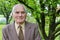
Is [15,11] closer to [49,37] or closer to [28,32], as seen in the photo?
[28,32]

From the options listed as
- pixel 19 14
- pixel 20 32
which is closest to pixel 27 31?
pixel 20 32

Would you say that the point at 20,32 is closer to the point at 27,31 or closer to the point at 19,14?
the point at 27,31

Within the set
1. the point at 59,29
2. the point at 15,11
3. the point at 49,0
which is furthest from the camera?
the point at 59,29

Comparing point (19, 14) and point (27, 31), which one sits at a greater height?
point (19, 14)

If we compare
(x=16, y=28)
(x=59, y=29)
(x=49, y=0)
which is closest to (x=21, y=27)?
(x=16, y=28)

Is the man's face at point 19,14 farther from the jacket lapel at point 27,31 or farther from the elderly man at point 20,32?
the jacket lapel at point 27,31

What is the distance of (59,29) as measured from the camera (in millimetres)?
10070

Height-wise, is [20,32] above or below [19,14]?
below

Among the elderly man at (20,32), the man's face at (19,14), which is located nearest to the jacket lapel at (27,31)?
the elderly man at (20,32)

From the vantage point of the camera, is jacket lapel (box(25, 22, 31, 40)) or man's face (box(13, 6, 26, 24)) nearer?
man's face (box(13, 6, 26, 24))

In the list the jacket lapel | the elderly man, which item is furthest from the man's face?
the jacket lapel

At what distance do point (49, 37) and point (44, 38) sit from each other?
0.27 meters

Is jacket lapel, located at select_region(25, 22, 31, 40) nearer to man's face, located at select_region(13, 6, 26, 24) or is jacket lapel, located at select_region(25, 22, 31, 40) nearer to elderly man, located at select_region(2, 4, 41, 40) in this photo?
elderly man, located at select_region(2, 4, 41, 40)

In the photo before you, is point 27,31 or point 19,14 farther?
point 27,31
